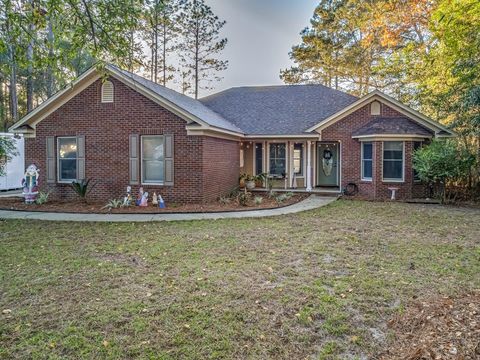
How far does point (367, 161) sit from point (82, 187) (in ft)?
35.7

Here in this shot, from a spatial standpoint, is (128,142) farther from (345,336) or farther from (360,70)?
(360,70)

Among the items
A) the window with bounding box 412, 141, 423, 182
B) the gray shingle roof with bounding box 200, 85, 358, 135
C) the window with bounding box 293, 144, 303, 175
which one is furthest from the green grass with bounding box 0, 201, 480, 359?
the gray shingle roof with bounding box 200, 85, 358, 135

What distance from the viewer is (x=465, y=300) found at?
4.20 meters

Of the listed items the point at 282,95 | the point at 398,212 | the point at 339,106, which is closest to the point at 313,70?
the point at 282,95

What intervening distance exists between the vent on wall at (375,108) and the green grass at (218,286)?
7225mm

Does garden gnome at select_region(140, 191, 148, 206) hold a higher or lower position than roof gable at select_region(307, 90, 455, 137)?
lower

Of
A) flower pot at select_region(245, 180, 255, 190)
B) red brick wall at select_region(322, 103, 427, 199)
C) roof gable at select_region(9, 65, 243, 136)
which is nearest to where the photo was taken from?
roof gable at select_region(9, 65, 243, 136)

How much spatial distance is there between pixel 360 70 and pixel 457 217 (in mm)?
17433

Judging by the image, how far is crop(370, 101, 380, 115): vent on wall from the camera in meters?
14.5

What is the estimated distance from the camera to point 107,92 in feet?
40.0

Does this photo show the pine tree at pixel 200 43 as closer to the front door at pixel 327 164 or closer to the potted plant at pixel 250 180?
the potted plant at pixel 250 180

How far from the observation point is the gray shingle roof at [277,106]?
15805 mm

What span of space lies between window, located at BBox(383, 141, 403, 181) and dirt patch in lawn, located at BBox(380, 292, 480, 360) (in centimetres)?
999

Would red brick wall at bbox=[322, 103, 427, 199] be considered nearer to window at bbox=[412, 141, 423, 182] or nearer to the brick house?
the brick house
